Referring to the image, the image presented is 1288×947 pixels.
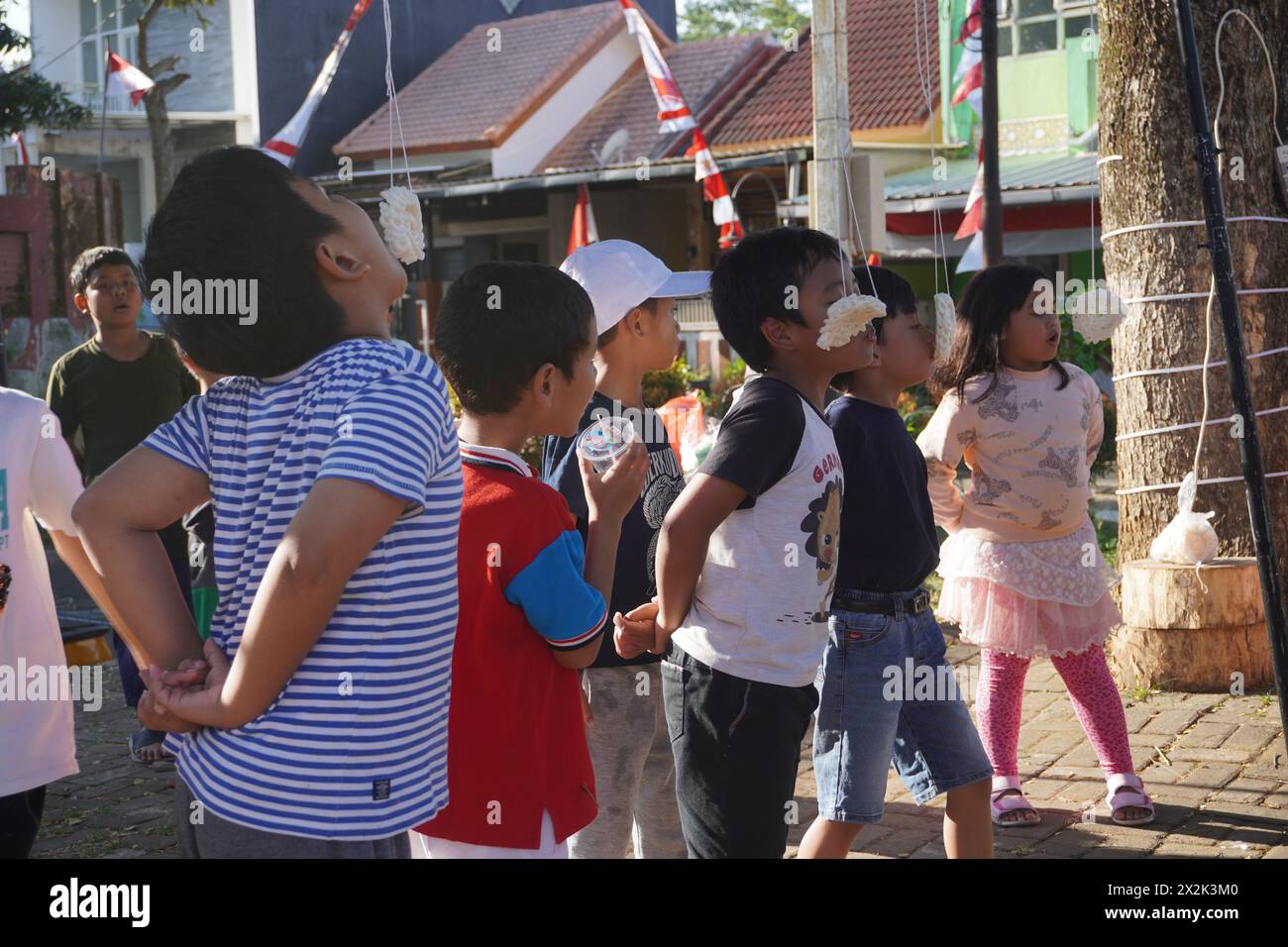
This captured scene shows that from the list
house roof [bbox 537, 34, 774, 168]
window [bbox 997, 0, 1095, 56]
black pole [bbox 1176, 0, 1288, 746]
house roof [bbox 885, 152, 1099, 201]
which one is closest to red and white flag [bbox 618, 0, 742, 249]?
house roof [bbox 885, 152, 1099, 201]

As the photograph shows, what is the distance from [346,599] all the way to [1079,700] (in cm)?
330

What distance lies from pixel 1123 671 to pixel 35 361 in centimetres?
1192

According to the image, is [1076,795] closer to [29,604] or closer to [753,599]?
[753,599]

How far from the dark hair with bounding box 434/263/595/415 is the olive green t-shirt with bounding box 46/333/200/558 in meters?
3.94

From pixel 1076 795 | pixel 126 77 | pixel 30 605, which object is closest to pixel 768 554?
pixel 30 605

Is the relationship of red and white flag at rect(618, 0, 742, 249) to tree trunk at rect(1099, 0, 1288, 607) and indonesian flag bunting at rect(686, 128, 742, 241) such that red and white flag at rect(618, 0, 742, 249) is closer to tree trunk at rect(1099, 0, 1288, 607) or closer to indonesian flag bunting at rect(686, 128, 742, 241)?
indonesian flag bunting at rect(686, 128, 742, 241)

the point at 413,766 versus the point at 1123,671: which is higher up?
the point at 413,766

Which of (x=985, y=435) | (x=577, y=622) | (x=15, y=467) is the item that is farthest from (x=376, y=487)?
(x=985, y=435)

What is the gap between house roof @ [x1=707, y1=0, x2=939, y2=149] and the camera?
20953 mm

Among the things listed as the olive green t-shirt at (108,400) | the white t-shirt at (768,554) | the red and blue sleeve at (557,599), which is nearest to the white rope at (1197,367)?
the white t-shirt at (768,554)

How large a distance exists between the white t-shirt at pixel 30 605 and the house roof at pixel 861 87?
18465mm

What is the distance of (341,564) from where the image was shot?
175 centimetres

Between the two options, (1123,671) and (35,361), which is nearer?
(1123,671)
